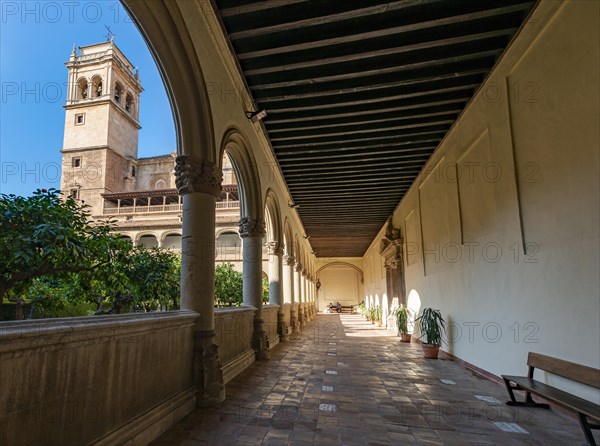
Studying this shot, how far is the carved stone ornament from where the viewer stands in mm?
3426

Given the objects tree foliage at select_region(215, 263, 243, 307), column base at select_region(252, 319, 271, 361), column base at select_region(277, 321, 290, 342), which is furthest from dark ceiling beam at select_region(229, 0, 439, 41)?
tree foliage at select_region(215, 263, 243, 307)

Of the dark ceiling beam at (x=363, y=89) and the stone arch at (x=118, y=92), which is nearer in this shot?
the dark ceiling beam at (x=363, y=89)

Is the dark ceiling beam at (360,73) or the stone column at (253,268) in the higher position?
the dark ceiling beam at (360,73)

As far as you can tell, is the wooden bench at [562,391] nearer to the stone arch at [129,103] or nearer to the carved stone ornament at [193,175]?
the carved stone ornament at [193,175]

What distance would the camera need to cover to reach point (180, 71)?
326 cm

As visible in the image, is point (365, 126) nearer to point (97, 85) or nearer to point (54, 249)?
point (54, 249)

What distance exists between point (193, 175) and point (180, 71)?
0.97m

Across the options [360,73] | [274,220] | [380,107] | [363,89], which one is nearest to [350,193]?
[274,220]

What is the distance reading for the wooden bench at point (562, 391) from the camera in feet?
7.68

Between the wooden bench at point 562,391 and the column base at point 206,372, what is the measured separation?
2.75 metres

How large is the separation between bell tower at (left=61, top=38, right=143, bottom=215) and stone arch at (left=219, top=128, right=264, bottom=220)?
87.6 feet

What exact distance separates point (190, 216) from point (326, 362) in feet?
11.0

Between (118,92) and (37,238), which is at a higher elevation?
(118,92)

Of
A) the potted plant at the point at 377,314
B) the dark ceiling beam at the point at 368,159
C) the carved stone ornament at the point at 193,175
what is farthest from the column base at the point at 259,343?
the potted plant at the point at 377,314
